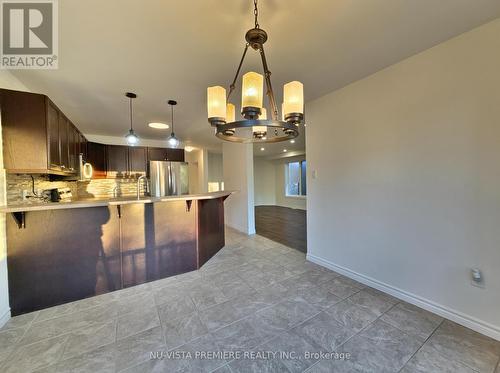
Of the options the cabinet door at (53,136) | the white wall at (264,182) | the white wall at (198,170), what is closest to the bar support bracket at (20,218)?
the cabinet door at (53,136)

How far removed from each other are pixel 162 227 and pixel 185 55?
6.73 ft

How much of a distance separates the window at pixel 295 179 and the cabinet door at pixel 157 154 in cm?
554

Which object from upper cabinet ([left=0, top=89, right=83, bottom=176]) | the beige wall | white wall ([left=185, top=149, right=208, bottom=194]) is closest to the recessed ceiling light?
upper cabinet ([left=0, top=89, right=83, bottom=176])

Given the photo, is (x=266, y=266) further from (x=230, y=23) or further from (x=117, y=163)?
(x=117, y=163)

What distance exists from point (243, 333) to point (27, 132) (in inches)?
112

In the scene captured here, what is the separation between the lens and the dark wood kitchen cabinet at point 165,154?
5195mm

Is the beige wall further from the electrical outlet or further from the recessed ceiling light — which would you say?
the electrical outlet

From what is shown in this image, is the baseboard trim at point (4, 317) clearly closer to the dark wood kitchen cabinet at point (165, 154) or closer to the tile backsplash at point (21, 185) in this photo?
the tile backsplash at point (21, 185)

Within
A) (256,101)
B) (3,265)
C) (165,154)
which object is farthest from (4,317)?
(165,154)

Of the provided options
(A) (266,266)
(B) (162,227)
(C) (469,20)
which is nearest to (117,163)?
(B) (162,227)

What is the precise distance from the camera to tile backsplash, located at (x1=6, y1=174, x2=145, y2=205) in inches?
82.4

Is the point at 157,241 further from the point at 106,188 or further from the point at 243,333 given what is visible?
the point at 106,188

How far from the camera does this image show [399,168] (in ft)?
6.86

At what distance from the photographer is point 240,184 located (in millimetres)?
4957
